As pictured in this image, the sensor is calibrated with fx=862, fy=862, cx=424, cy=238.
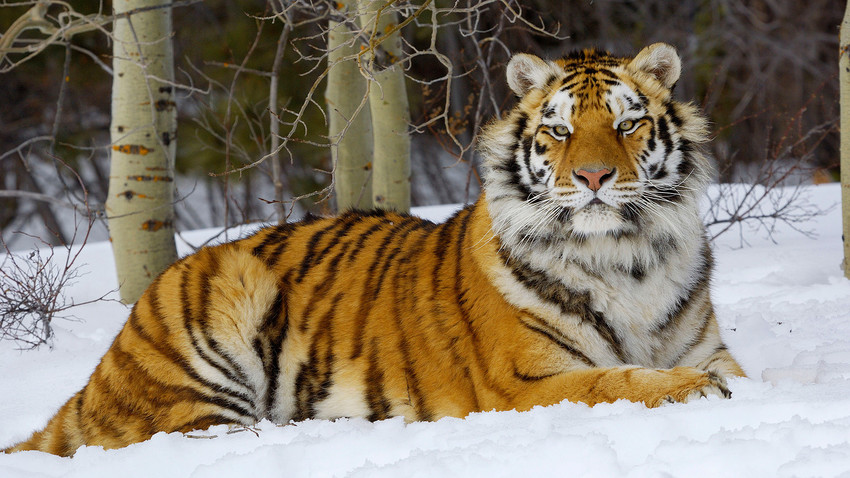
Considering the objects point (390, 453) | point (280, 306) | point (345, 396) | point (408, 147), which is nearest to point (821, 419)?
point (390, 453)

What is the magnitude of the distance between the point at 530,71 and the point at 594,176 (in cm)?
65

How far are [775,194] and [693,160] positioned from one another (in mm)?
4827

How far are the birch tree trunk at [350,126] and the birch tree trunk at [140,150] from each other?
107cm

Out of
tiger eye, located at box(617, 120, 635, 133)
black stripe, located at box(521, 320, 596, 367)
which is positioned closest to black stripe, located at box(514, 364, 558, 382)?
black stripe, located at box(521, 320, 596, 367)

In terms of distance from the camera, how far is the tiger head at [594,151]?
3027 mm

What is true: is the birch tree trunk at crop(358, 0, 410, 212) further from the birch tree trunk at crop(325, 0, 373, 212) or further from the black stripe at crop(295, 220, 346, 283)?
the black stripe at crop(295, 220, 346, 283)

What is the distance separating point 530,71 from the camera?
3.38 meters

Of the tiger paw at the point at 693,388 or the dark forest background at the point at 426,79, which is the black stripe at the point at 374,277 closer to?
the tiger paw at the point at 693,388

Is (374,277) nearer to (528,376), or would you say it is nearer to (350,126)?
(528,376)

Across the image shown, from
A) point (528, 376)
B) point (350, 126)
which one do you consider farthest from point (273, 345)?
point (350, 126)

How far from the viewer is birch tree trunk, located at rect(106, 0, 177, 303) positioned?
556 centimetres

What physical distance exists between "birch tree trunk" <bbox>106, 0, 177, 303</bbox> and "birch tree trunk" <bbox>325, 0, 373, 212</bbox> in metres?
1.07

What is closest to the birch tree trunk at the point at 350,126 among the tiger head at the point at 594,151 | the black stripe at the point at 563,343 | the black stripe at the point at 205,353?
the black stripe at the point at 205,353

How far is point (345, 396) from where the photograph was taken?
3408 mm
